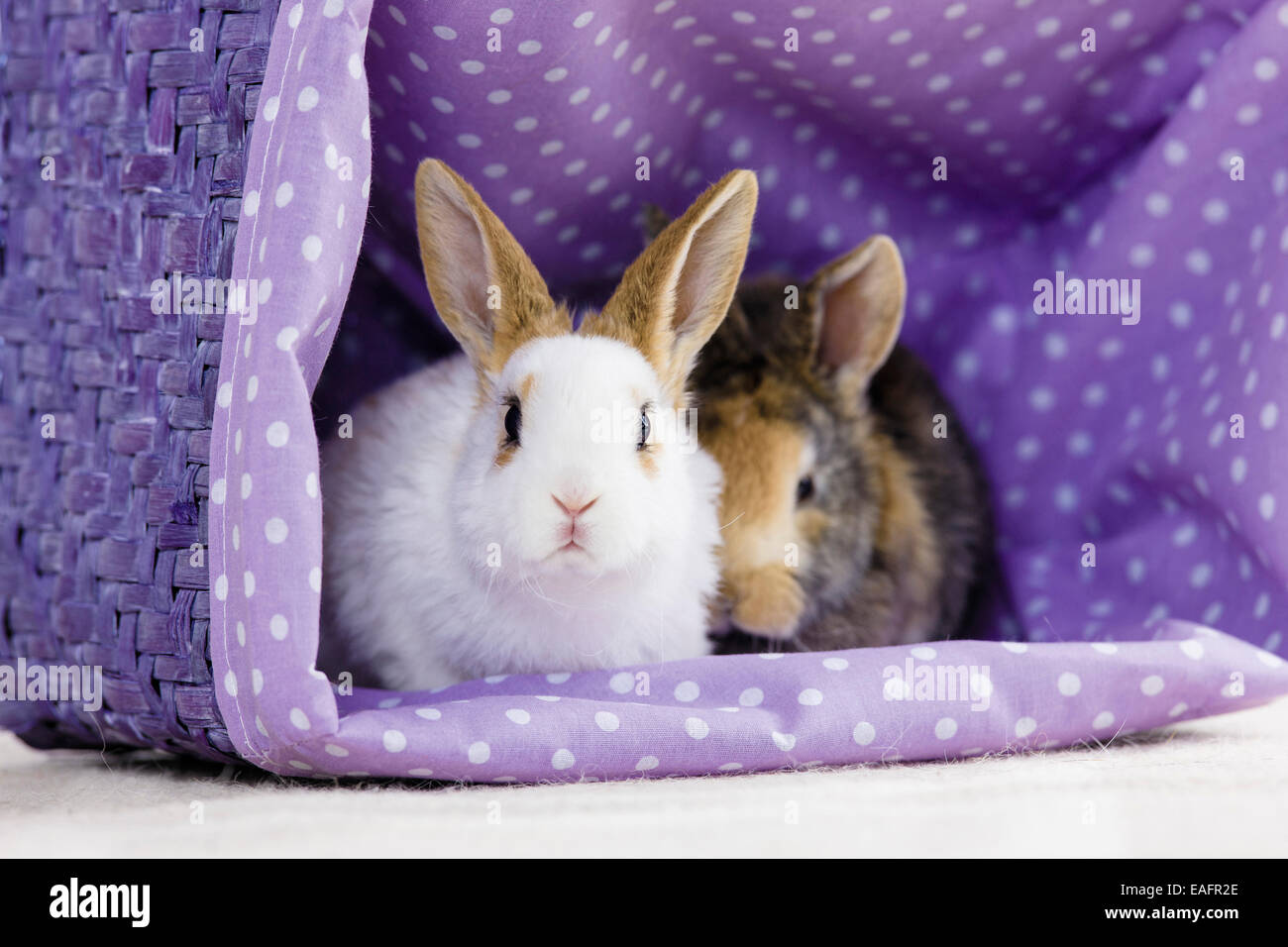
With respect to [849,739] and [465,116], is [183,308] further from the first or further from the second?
[849,739]

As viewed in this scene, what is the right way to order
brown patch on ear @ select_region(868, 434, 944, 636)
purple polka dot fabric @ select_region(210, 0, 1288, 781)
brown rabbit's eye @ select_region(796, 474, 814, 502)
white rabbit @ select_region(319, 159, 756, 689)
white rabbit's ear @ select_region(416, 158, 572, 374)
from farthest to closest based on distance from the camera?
brown patch on ear @ select_region(868, 434, 944, 636), brown rabbit's eye @ select_region(796, 474, 814, 502), white rabbit's ear @ select_region(416, 158, 572, 374), white rabbit @ select_region(319, 159, 756, 689), purple polka dot fabric @ select_region(210, 0, 1288, 781)

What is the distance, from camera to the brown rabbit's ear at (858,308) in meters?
2.00

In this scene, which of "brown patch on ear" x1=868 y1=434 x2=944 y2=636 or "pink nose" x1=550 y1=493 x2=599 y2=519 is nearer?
"pink nose" x1=550 y1=493 x2=599 y2=519

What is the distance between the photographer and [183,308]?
1.54 m

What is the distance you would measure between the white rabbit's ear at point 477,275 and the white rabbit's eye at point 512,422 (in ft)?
0.31

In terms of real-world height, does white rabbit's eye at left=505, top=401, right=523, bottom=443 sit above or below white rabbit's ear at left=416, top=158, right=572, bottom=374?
below

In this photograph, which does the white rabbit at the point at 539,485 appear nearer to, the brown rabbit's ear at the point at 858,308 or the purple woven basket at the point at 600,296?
the purple woven basket at the point at 600,296

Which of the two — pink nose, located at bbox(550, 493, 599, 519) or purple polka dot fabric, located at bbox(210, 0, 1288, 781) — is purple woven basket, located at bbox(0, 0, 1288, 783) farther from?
pink nose, located at bbox(550, 493, 599, 519)

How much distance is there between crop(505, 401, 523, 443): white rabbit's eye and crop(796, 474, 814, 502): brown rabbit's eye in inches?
23.1

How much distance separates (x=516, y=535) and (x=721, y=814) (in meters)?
0.42

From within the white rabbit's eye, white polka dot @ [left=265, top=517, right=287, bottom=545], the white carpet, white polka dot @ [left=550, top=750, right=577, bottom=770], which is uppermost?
the white rabbit's eye

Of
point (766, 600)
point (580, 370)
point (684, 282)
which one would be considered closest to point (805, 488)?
point (766, 600)

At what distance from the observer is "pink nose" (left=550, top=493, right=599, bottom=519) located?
4.83 feet

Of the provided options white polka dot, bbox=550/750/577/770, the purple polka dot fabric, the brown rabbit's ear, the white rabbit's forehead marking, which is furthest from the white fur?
the brown rabbit's ear
